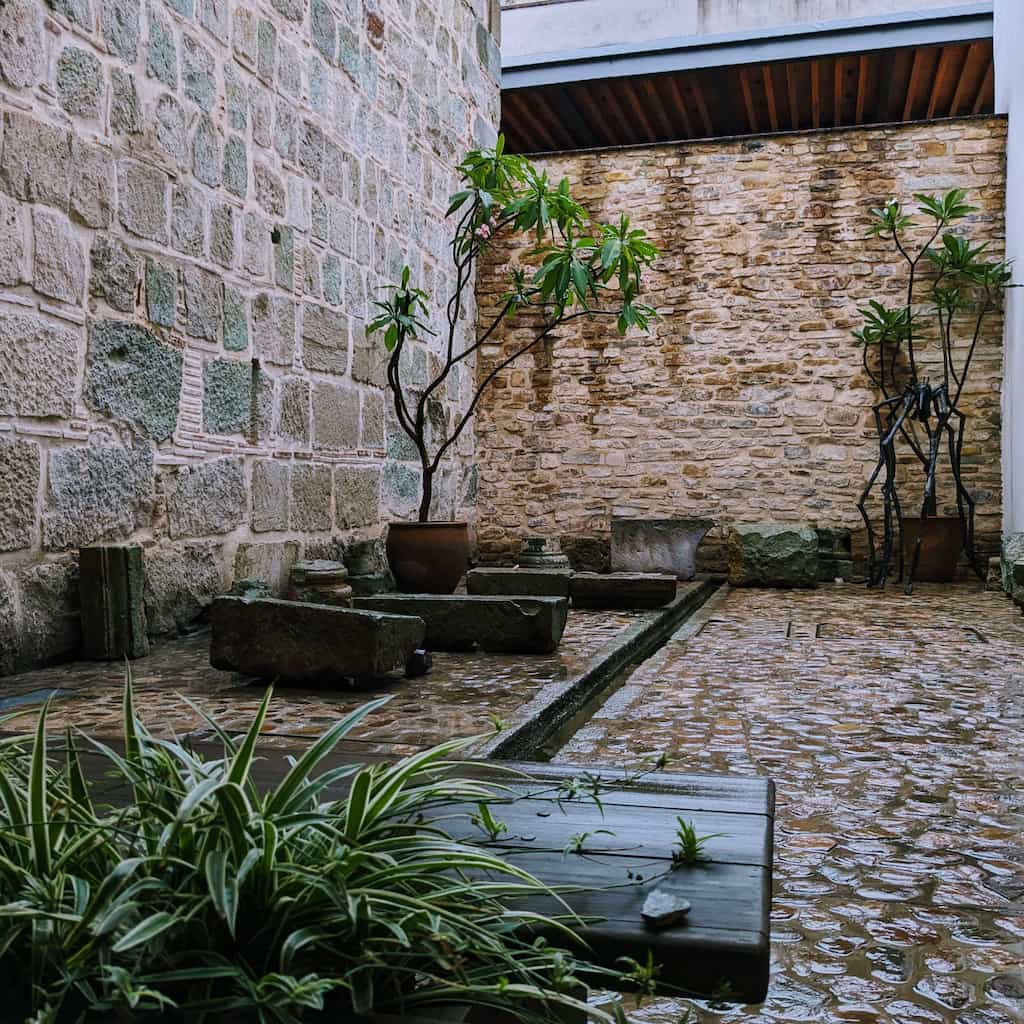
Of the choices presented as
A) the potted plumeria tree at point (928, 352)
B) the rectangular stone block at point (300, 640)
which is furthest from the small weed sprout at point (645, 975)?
the potted plumeria tree at point (928, 352)

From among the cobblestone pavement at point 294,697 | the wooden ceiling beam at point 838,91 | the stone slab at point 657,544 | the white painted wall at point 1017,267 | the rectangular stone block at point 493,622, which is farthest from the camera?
the wooden ceiling beam at point 838,91

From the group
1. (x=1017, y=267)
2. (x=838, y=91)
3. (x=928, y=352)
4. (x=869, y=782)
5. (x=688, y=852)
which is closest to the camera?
(x=688, y=852)

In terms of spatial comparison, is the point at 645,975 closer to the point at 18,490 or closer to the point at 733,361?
the point at 18,490

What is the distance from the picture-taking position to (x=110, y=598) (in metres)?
3.49

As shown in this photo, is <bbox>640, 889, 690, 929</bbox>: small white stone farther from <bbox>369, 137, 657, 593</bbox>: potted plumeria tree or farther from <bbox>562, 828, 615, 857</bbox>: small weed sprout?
<bbox>369, 137, 657, 593</bbox>: potted plumeria tree

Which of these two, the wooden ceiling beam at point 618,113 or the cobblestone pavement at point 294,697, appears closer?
the cobblestone pavement at point 294,697

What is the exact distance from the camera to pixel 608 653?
12.7ft

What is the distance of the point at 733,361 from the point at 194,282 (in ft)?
14.9

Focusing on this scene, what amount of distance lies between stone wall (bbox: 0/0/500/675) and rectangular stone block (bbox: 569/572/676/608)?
117 centimetres

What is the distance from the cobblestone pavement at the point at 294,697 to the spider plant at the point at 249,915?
2.77 ft

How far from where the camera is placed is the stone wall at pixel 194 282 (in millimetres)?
3275

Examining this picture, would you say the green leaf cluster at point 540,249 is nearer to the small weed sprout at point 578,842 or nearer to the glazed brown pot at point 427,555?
the glazed brown pot at point 427,555

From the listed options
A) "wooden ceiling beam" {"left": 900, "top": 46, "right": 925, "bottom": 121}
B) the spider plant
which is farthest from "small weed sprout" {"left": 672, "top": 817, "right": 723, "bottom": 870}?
"wooden ceiling beam" {"left": 900, "top": 46, "right": 925, "bottom": 121}

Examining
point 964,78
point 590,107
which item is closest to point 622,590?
point 590,107
